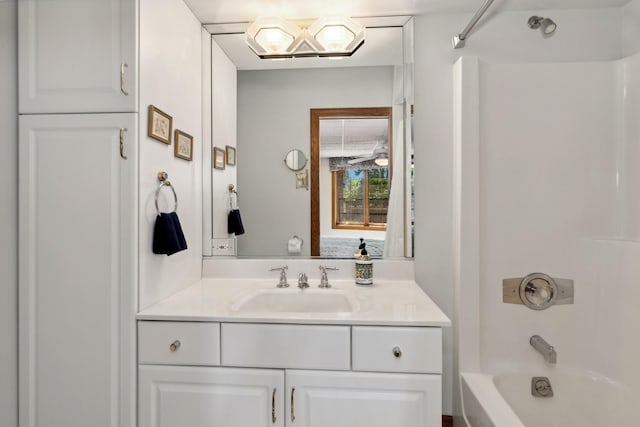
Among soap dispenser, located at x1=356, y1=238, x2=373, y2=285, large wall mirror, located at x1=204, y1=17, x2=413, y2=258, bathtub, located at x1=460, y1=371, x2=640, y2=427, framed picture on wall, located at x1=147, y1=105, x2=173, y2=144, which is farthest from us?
large wall mirror, located at x1=204, y1=17, x2=413, y2=258

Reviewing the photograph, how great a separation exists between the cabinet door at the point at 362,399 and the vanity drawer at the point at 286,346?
47 millimetres

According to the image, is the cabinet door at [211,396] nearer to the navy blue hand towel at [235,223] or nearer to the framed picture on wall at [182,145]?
the navy blue hand towel at [235,223]

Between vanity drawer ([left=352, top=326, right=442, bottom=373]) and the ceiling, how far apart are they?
1527 mm

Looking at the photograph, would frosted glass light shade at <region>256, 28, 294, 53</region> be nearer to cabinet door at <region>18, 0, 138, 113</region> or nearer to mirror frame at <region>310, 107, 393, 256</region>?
mirror frame at <region>310, 107, 393, 256</region>

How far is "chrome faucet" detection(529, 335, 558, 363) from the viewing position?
58.3 inches

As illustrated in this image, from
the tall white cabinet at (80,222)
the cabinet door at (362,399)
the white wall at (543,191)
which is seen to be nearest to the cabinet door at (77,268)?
the tall white cabinet at (80,222)

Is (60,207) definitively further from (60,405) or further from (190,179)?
(60,405)


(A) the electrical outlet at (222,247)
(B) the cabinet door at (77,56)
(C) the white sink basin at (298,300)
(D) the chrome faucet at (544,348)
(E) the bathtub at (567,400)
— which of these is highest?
(B) the cabinet door at (77,56)

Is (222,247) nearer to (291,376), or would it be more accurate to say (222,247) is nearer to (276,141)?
(276,141)

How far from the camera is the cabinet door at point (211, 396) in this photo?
1.19m

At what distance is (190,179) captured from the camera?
1.66 meters

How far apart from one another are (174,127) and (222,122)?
37 cm

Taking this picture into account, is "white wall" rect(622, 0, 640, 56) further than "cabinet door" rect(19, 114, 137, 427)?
Yes

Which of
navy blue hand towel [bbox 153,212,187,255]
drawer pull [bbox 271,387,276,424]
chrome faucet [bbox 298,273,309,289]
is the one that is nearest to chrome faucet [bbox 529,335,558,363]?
chrome faucet [bbox 298,273,309,289]
